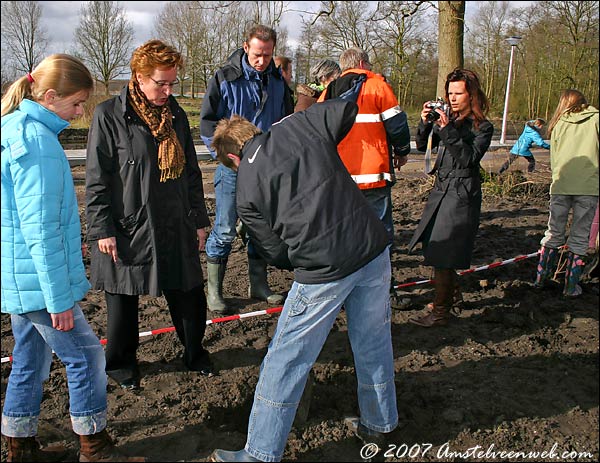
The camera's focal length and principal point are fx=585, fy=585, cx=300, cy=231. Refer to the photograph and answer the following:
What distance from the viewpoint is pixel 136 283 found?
11.3ft

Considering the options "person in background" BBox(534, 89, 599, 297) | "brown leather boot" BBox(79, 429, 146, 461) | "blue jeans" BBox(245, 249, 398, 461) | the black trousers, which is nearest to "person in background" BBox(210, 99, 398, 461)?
"blue jeans" BBox(245, 249, 398, 461)

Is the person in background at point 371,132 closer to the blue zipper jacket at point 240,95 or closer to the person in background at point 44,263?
the blue zipper jacket at point 240,95

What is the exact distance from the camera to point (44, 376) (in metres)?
2.86

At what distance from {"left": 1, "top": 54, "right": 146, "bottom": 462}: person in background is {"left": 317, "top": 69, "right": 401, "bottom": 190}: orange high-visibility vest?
2295mm

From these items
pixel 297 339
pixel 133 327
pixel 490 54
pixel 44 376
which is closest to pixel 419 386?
pixel 297 339

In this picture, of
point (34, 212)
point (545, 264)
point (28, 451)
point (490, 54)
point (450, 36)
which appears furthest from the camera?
point (490, 54)

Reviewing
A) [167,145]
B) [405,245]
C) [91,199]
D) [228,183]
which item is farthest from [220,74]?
[405,245]

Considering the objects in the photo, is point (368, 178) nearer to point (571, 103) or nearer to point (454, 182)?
point (454, 182)

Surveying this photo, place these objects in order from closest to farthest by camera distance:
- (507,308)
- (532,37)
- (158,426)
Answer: (158,426) → (507,308) → (532,37)

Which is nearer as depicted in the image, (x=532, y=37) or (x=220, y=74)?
(x=220, y=74)

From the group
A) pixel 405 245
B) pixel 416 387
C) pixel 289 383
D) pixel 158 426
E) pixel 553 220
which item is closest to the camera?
pixel 289 383

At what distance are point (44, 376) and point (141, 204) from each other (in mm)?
1074

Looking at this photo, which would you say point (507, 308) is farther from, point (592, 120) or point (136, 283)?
point (136, 283)

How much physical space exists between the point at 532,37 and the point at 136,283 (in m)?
21.8
